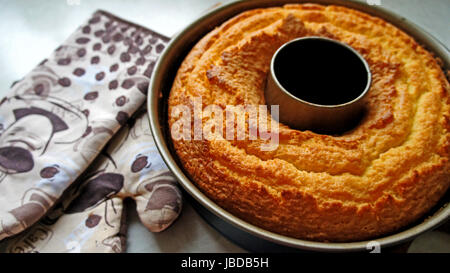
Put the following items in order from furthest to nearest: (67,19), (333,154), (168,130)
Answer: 1. (67,19)
2. (168,130)
3. (333,154)

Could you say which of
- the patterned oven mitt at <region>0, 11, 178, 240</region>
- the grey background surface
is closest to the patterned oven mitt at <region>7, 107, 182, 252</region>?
the patterned oven mitt at <region>0, 11, 178, 240</region>

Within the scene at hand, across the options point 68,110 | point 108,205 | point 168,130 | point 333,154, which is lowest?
point 108,205

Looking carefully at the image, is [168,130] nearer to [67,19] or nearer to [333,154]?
[333,154]

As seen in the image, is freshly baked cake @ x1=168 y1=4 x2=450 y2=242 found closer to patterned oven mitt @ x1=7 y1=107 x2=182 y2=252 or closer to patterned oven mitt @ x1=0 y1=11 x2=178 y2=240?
patterned oven mitt @ x1=7 y1=107 x2=182 y2=252

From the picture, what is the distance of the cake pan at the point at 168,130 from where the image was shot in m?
0.75

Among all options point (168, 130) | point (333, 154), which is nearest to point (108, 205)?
point (168, 130)

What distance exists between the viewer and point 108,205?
102 cm

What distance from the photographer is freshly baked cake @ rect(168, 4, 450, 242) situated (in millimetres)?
796

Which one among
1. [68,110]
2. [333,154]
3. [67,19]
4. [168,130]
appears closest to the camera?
[333,154]

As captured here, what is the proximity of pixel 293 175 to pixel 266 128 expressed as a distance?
0.13 meters

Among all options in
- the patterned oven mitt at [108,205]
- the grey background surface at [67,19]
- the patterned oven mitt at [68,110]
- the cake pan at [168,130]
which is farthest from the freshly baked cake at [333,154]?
the grey background surface at [67,19]

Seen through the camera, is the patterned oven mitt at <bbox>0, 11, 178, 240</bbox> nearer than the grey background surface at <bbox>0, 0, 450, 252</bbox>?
Yes

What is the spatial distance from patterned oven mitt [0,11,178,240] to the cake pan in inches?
7.7

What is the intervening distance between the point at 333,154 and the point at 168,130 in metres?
0.44
